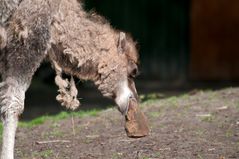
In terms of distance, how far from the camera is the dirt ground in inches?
316

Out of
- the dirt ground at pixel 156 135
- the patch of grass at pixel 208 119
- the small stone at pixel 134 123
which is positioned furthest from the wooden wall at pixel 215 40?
the small stone at pixel 134 123

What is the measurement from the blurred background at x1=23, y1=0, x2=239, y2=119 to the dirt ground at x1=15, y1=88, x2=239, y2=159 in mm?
6918

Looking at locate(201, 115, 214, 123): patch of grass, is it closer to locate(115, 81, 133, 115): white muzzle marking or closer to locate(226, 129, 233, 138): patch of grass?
locate(226, 129, 233, 138): patch of grass

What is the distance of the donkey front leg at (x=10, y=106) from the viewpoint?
731cm

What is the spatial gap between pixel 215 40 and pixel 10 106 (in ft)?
36.2

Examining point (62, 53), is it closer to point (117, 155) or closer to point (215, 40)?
point (117, 155)

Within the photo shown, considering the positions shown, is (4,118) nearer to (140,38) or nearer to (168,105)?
(168,105)

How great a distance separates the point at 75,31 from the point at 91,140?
1.67 metres

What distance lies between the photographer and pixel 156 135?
8727mm

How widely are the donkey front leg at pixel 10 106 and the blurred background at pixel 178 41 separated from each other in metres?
9.72

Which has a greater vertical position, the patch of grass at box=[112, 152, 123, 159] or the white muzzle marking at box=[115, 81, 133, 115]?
the white muzzle marking at box=[115, 81, 133, 115]

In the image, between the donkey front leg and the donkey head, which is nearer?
the donkey front leg

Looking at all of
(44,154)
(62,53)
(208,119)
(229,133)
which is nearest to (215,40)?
(208,119)

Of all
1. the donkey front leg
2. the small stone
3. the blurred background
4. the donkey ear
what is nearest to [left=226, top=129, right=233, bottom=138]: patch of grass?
the small stone
